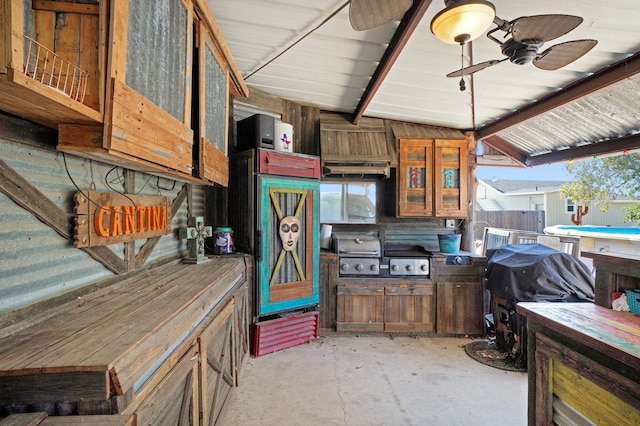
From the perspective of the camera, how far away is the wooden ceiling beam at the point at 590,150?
3.82 meters

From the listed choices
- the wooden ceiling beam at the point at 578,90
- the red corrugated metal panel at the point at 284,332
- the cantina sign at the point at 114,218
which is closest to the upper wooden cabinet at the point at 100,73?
the cantina sign at the point at 114,218

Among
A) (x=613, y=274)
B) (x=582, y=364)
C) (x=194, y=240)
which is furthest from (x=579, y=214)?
(x=194, y=240)

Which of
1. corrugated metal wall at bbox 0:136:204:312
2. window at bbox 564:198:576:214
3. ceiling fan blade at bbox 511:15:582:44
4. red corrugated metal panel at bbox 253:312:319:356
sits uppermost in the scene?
ceiling fan blade at bbox 511:15:582:44

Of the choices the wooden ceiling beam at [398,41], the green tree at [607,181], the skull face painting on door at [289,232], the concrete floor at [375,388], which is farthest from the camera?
the green tree at [607,181]

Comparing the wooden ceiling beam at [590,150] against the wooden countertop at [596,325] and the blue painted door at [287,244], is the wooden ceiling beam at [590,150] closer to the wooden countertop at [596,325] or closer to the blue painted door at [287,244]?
the wooden countertop at [596,325]

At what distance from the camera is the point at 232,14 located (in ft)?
8.64

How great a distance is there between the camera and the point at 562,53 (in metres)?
2.15

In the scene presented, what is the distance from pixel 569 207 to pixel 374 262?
1280 centimetres

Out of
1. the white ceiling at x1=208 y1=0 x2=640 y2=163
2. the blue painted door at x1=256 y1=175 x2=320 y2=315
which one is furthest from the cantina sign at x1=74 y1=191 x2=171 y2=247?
the white ceiling at x1=208 y1=0 x2=640 y2=163

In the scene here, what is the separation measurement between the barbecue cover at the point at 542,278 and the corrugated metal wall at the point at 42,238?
392 cm

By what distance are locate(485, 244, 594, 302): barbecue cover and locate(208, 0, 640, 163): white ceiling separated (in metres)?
1.85

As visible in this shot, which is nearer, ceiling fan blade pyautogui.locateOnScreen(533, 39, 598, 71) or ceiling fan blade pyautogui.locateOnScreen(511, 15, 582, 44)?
ceiling fan blade pyautogui.locateOnScreen(511, 15, 582, 44)

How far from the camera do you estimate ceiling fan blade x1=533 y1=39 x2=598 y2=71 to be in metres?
2.01

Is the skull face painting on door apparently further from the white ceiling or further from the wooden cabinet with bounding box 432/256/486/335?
the wooden cabinet with bounding box 432/256/486/335
